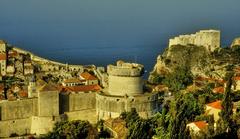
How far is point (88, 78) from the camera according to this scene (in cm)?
3206

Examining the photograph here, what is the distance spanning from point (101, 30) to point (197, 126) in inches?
2930

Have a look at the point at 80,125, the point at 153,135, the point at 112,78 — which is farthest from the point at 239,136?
the point at 112,78

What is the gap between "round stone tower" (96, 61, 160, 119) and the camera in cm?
2467

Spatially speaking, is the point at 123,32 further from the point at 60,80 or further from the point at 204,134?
the point at 204,134

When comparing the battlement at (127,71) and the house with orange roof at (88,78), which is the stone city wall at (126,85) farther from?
the house with orange roof at (88,78)

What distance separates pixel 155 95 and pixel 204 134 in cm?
711

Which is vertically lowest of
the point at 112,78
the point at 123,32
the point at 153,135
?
the point at 153,135

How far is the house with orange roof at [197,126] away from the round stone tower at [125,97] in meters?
3.77

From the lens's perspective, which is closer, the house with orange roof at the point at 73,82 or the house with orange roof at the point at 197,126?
the house with orange roof at the point at 197,126

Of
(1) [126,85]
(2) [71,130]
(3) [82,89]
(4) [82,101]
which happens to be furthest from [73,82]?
(2) [71,130]

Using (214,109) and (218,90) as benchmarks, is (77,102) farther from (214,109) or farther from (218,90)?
(218,90)

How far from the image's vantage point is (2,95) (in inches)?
1096

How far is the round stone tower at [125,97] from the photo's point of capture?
80.9 ft

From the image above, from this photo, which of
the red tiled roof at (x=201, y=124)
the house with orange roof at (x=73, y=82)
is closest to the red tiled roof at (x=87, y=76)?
the house with orange roof at (x=73, y=82)
